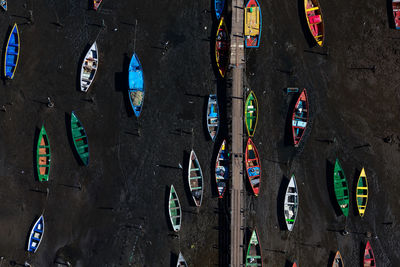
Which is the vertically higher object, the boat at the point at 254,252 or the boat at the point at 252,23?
the boat at the point at 252,23

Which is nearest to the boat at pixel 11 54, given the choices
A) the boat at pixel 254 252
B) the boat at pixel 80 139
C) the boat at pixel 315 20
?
the boat at pixel 80 139

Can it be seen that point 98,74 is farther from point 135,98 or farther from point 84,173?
point 84,173

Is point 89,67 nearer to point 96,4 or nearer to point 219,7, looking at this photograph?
point 96,4

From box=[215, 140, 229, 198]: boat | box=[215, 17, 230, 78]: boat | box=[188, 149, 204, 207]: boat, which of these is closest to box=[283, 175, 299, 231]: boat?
box=[215, 140, 229, 198]: boat

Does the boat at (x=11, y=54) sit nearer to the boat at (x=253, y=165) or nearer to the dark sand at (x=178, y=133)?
the dark sand at (x=178, y=133)

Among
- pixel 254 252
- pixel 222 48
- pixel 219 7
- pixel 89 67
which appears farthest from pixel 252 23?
pixel 254 252

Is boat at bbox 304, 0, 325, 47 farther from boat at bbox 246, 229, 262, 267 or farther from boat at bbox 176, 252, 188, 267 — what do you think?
boat at bbox 176, 252, 188, 267
